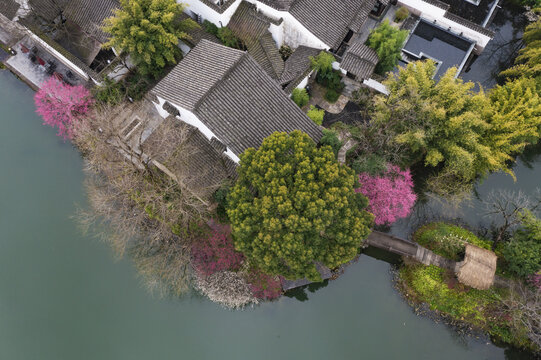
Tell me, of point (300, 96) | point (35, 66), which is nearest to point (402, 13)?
point (300, 96)

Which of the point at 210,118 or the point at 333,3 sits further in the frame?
the point at 333,3

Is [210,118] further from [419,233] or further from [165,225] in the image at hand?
[419,233]

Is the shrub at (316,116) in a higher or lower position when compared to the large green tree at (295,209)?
higher

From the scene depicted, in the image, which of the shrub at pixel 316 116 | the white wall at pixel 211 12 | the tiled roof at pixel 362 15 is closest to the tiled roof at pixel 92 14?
the white wall at pixel 211 12

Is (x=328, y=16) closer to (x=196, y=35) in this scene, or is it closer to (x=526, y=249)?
(x=196, y=35)

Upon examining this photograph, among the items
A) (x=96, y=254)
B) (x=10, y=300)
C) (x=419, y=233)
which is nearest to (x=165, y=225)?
(x=96, y=254)

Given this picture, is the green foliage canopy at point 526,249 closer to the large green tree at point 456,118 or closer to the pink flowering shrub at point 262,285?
the large green tree at point 456,118

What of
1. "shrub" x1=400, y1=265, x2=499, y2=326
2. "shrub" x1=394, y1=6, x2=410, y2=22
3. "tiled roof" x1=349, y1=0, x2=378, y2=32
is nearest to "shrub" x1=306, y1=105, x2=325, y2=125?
"tiled roof" x1=349, y1=0, x2=378, y2=32
